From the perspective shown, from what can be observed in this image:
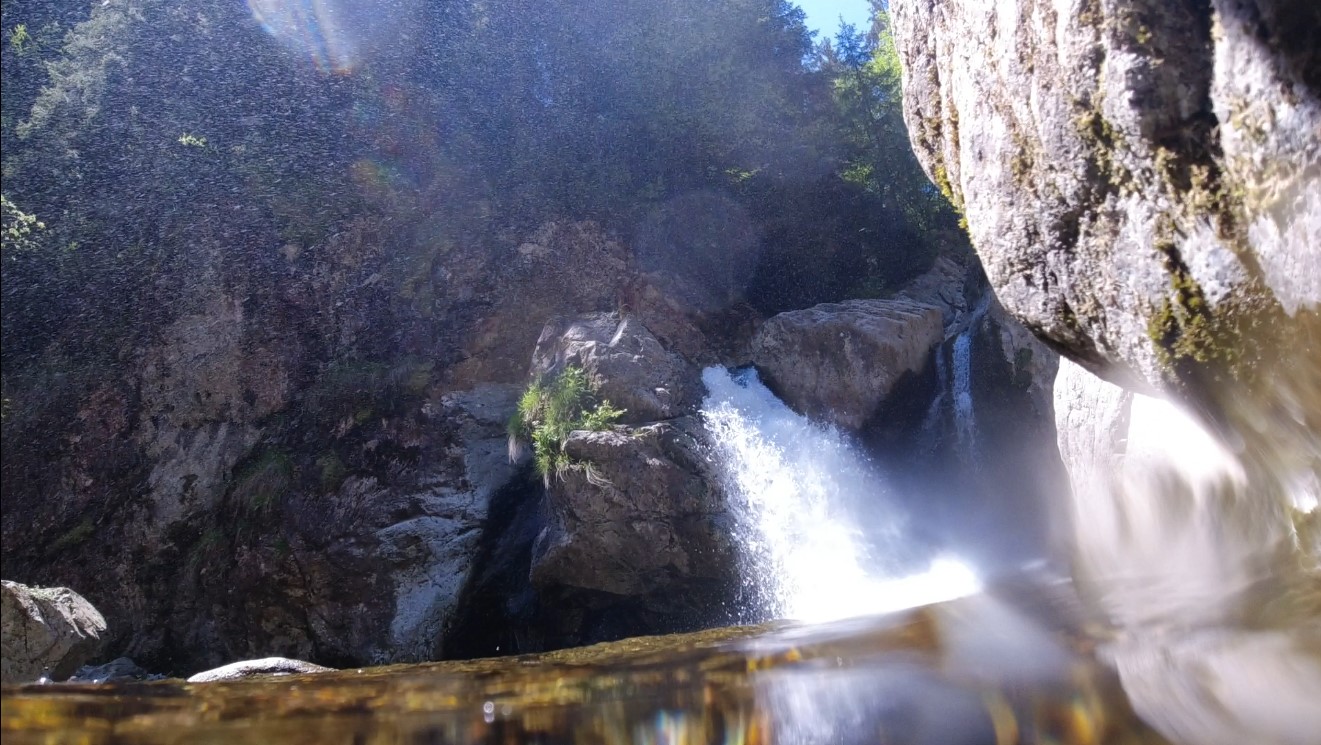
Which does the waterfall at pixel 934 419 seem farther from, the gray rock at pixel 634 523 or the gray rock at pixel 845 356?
the gray rock at pixel 634 523

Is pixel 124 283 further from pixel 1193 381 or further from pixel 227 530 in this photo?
pixel 1193 381

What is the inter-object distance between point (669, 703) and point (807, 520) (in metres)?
8.60

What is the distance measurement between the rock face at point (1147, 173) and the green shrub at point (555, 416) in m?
6.75

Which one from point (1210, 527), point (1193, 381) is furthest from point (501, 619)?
point (1193, 381)

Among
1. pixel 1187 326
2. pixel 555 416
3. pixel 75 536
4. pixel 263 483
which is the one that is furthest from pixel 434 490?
pixel 1187 326

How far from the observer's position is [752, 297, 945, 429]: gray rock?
13.4m

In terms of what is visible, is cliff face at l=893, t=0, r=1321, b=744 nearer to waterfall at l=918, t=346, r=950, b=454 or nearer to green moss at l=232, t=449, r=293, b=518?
waterfall at l=918, t=346, r=950, b=454

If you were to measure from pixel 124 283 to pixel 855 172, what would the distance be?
15840 millimetres

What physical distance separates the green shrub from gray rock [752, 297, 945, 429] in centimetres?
355

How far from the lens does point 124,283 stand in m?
16.2

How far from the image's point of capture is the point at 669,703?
11.5 ft

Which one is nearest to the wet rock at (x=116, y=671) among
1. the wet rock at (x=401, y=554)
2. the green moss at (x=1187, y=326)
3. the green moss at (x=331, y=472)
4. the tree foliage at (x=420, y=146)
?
the wet rock at (x=401, y=554)

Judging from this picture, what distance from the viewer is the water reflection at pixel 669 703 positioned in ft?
10.0

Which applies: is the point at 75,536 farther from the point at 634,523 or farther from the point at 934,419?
the point at 934,419
